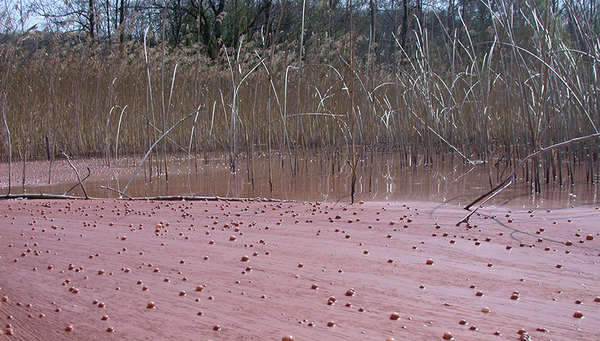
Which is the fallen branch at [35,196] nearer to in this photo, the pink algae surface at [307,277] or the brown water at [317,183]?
the brown water at [317,183]

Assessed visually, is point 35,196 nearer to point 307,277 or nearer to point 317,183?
point 317,183

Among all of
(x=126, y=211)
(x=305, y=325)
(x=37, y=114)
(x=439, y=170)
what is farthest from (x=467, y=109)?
(x=305, y=325)

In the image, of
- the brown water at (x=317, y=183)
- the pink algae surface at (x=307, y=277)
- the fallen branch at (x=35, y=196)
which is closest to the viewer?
the pink algae surface at (x=307, y=277)

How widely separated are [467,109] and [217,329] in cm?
557

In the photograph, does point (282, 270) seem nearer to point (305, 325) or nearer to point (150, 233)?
point (305, 325)

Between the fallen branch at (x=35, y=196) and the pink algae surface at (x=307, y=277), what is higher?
the fallen branch at (x=35, y=196)

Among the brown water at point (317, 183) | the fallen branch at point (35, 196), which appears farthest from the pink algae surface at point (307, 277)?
the fallen branch at point (35, 196)

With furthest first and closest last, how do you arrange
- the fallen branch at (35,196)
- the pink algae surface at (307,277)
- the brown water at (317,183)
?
the fallen branch at (35,196)
the brown water at (317,183)
the pink algae surface at (307,277)

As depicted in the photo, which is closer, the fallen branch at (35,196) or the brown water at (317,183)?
the brown water at (317,183)

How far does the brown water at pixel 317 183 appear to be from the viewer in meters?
3.16

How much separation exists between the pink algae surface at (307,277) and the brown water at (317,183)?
0.73 meters

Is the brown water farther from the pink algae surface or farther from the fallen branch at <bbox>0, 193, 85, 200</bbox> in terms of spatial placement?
the pink algae surface

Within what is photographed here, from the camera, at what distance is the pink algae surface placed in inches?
45.3

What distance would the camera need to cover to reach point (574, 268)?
59.6 inches
